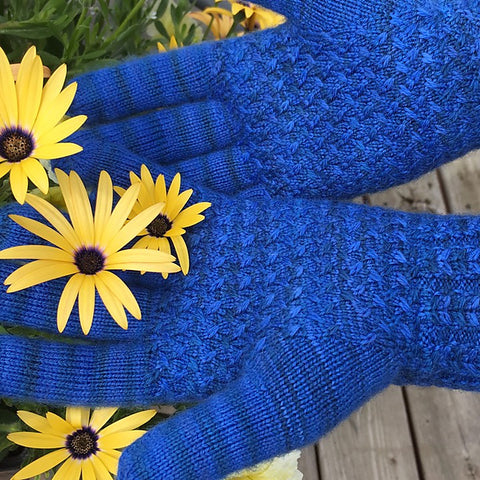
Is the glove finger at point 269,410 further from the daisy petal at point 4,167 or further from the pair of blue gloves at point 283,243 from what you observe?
the daisy petal at point 4,167

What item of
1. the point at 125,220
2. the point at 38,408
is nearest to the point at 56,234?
the point at 125,220

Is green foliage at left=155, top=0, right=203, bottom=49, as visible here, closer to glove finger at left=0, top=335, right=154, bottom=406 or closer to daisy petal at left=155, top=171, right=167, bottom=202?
daisy petal at left=155, top=171, right=167, bottom=202

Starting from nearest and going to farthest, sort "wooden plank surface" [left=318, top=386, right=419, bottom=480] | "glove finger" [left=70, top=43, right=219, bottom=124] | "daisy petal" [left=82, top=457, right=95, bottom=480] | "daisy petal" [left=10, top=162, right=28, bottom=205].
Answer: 1. "daisy petal" [left=10, top=162, right=28, bottom=205]
2. "daisy petal" [left=82, top=457, right=95, bottom=480]
3. "glove finger" [left=70, top=43, right=219, bottom=124]
4. "wooden plank surface" [left=318, top=386, right=419, bottom=480]

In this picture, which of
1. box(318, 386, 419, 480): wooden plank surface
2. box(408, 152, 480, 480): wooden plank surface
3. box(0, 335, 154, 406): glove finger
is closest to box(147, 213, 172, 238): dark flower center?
box(0, 335, 154, 406): glove finger

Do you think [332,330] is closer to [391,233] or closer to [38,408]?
[391,233]

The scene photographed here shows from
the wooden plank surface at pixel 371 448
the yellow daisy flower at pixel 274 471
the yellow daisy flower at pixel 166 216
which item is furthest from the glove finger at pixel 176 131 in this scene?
the wooden plank surface at pixel 371 448

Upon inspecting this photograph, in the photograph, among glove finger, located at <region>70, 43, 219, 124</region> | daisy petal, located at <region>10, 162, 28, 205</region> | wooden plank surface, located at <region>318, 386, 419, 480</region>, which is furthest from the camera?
wooden plank surface, located at <region>318, 386, 419, 480</region>
